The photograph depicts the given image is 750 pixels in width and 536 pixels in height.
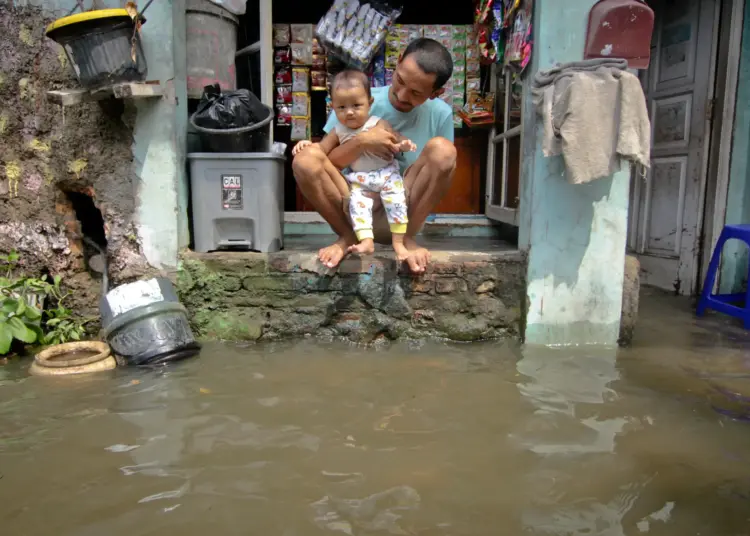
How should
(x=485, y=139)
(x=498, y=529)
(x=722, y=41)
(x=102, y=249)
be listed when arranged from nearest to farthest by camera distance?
(x=498, y=529) < (x=102, y=249) < (x=722, y=41) < (x=485, y=139)

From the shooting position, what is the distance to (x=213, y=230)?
3551mm

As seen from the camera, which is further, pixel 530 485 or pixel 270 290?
pixel 270 290

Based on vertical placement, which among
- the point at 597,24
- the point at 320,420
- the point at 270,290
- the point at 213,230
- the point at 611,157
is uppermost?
the point at 597,24

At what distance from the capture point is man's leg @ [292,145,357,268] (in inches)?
129

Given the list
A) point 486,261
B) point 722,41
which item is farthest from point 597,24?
point 722,41

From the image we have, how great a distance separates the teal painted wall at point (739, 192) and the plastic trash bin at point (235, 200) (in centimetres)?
370

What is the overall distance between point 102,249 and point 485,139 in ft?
11.6

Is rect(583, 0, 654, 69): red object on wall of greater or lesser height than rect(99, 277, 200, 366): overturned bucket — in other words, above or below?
above

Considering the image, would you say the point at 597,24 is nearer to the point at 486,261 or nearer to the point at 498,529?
the point at 486,261

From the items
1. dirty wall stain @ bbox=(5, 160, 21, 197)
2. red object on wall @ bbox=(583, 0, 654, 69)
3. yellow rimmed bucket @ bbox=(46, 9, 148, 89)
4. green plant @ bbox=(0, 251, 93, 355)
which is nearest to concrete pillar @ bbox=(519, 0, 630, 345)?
red object on wall @ bbox=(583, 0, 654, 69)

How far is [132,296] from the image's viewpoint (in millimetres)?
3201

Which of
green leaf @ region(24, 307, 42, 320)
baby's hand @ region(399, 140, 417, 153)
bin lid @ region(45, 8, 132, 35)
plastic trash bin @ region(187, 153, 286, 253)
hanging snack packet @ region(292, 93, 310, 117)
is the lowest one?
green leaf @ region(24, 307, 42, 320)

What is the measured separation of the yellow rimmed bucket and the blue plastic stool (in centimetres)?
411

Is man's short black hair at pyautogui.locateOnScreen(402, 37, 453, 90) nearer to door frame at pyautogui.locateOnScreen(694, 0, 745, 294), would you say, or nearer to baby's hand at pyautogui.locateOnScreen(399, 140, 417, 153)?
baby's hand at pyautogui.locateOnScreen(399, 140, 417, 153)
